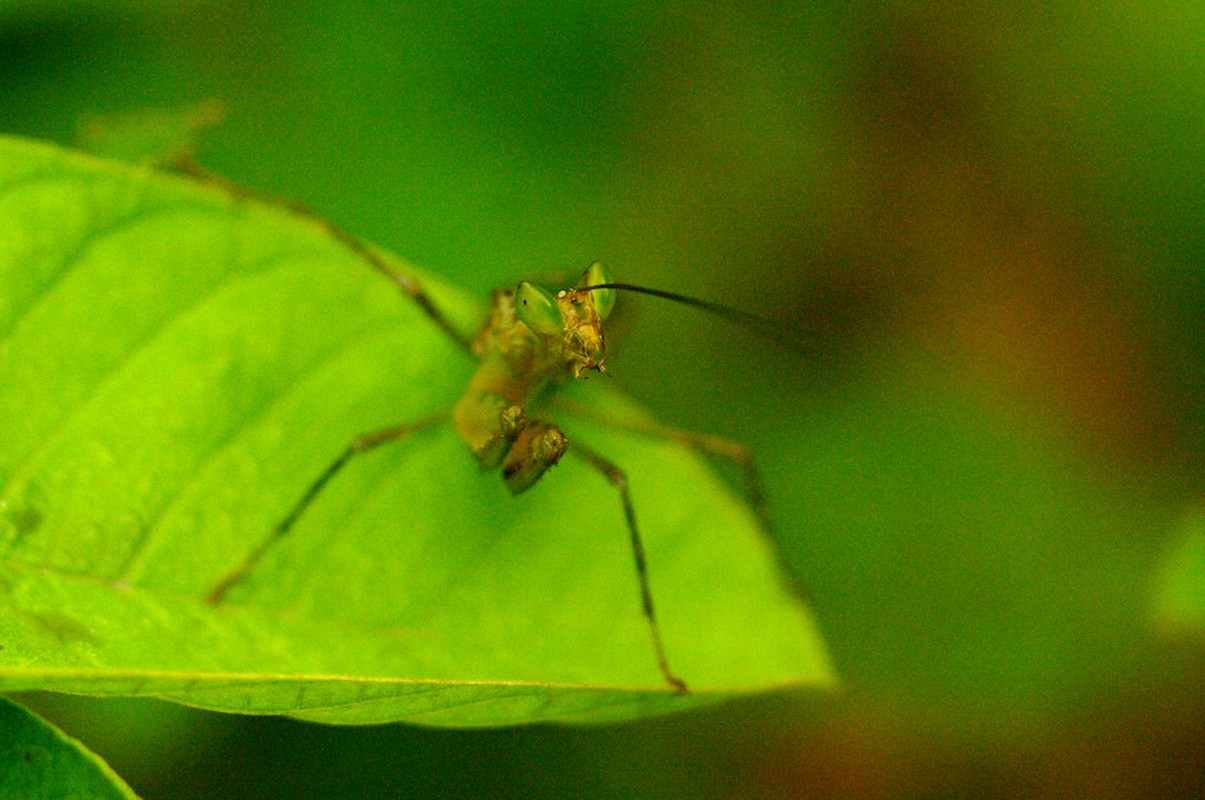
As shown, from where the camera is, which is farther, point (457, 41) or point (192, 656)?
point (457, 41)

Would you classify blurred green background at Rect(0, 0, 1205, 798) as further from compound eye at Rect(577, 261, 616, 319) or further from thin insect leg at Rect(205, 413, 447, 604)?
compound eye at Rect(577, 261, 616, 319)

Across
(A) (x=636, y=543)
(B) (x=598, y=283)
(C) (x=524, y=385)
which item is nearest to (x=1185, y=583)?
(A) (x=636, y=543)

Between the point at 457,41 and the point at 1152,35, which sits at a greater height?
the point at 457,41

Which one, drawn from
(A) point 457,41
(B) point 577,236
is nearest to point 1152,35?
(B) point 577,236

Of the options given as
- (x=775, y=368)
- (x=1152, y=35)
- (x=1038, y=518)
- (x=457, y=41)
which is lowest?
(x=1038, y=518)

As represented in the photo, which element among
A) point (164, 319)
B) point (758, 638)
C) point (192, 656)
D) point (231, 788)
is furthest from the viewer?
point (231, 788)

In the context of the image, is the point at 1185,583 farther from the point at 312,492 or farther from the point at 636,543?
the point at 312,492

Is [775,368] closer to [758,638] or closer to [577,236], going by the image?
[577,236]
